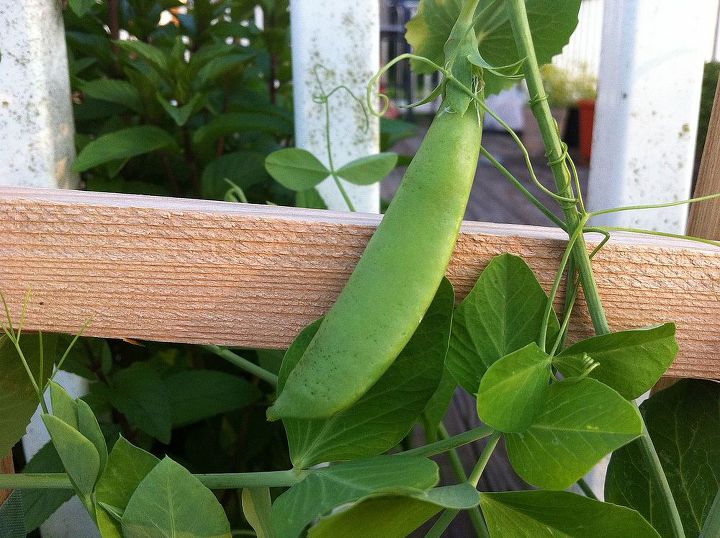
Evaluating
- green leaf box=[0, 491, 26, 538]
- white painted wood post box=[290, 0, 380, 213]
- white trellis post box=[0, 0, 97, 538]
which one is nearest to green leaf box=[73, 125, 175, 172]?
white trellis post box=[0, 0, 97, 538]

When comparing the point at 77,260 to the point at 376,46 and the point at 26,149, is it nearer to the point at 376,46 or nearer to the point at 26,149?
the point at 26,149

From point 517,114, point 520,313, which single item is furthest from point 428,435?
point 517,114

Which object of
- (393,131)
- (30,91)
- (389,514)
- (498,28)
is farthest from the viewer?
(393,131)

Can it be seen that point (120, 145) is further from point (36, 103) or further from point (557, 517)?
point (557, 517)

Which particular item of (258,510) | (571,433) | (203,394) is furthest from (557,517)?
(203,394)

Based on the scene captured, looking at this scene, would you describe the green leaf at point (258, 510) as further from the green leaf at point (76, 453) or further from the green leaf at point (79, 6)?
the green leaf at point (79, 6)

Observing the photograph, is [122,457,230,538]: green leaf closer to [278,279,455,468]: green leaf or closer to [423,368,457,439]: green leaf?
[278,279,455,468]: green leaf
